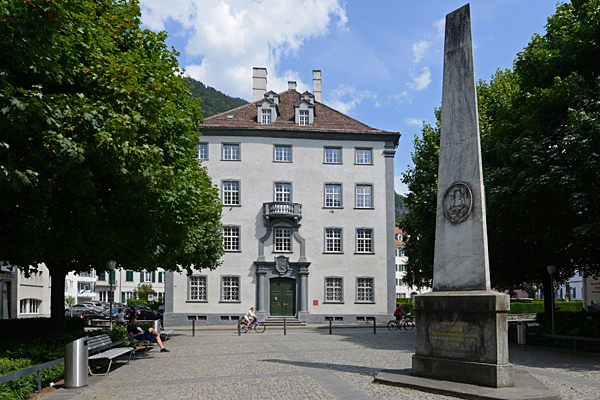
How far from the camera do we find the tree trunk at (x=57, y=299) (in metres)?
19.2

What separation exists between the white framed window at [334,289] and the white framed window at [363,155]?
9214 millimetres

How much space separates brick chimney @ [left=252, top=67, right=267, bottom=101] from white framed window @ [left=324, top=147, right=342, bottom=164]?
821 cm

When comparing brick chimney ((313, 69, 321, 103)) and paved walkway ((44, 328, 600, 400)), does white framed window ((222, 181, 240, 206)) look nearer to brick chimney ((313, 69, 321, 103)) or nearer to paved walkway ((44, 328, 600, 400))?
brick chimney ((313, 69, 321, 103))

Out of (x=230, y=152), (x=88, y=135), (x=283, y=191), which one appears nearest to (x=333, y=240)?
(x=283, y=191)

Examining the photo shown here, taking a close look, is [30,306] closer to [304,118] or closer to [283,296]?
[283,296]

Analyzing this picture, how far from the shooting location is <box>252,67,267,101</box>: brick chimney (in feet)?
157

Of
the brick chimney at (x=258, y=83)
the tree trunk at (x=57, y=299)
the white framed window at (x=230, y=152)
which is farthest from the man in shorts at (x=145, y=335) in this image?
the brick chimney at (x=258, y=83)

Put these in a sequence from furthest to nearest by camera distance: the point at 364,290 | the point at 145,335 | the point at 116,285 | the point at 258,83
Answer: the point at 116,285 → the point at 258,83 → the point at 364,290 → the point at 145,335

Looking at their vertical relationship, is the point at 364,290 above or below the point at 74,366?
below

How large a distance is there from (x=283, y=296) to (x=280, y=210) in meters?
6.41

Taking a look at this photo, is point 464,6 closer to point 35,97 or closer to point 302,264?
point 35,97

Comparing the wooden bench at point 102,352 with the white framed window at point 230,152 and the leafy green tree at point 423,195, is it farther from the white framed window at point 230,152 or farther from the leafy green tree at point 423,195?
the white framed window at point 230,152

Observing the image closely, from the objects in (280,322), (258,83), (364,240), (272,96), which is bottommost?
(280,322)

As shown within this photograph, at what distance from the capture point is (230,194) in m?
42.8
